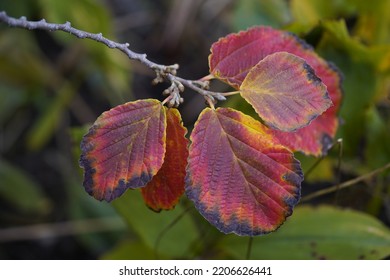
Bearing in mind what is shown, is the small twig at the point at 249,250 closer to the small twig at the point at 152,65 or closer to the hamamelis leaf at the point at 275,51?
the hamamelis leaf at the point at 275,51

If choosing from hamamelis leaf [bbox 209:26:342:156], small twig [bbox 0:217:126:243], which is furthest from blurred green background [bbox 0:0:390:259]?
hamamelis leaf [bbox 209:26:342:156]

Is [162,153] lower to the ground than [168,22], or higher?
lower

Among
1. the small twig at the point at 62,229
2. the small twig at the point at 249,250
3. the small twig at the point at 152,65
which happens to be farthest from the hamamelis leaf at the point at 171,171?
the small twig at the point at 62,229

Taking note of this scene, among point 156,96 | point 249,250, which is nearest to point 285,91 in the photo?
point 249,250

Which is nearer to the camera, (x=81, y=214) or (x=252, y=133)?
(x=252, y=133)

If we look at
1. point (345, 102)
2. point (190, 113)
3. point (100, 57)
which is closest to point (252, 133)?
point (345, 102)

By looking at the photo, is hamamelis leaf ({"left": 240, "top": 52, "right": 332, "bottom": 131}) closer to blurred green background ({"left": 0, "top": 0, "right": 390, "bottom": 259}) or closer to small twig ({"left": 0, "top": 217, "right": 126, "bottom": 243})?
blurred green background ({"left": 0, "top": 0, "right": 390, "bottom": 259})
